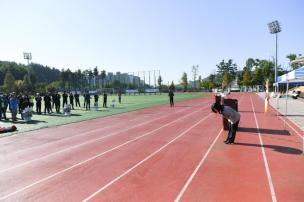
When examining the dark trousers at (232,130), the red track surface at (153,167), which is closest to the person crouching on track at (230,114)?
the dark trousers at (232,130)

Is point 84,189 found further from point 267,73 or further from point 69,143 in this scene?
point 267,73

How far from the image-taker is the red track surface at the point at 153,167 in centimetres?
735

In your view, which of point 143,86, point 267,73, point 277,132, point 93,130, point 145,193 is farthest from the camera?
point 143,86

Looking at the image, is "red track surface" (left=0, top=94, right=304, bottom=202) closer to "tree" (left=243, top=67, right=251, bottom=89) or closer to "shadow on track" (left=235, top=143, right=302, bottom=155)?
"shadow on track" (left=235, top=143, right=302, bottom=155)

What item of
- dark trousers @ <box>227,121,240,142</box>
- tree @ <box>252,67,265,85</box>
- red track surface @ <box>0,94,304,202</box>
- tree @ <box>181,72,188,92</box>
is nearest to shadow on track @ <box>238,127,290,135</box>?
red track surface @ <box>0,94,304,202</box>

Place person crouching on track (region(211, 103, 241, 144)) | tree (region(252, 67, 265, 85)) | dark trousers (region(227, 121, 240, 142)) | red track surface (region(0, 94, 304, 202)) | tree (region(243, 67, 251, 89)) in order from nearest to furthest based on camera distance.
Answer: red track surface (region(0, 94, 304, 202)) < person crouching on track (region(211, 103, 241, 144)) < dark trousers (region(227, 121, 240, 142)) < tree (region(252, 67, 265, 85)) < tree (region(243, 67, 251, 89))

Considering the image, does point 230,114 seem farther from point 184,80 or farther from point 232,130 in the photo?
point 184,80

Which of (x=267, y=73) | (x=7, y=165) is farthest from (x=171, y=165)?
(x=267, y=73)

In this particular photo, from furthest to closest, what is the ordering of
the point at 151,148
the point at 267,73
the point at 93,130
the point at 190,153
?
the point at 267,73, the point at 93,130, the point at 151,148, the point at 190,153

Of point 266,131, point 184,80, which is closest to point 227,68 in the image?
point 184,80

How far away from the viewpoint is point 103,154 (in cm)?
1140

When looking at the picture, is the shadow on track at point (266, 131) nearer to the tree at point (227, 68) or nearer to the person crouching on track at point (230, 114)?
the person crouching on track at point (230, 114)

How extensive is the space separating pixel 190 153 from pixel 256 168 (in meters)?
2.49

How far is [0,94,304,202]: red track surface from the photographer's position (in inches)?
289
